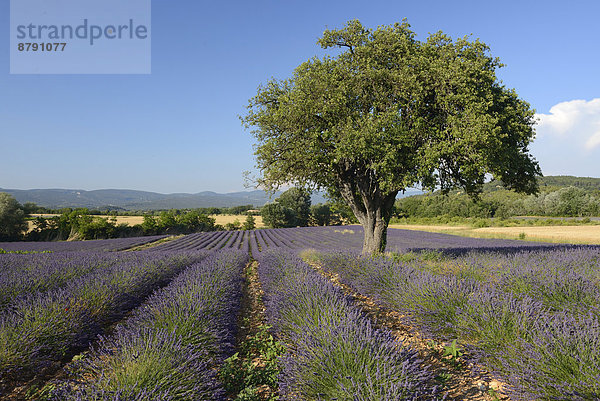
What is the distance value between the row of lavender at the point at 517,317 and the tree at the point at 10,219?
52.1 metres

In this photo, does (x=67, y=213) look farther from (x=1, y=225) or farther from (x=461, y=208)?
(x=461, y=208)

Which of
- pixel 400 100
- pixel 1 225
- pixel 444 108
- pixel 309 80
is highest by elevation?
pixel 309 80

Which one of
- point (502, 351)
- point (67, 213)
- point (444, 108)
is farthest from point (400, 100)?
point (67, 213)

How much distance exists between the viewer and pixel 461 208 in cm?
5875

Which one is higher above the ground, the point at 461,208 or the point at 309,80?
the point at 309,80

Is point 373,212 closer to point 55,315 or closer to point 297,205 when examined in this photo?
point 55,315

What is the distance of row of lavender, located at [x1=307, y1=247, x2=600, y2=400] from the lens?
92.6 inches

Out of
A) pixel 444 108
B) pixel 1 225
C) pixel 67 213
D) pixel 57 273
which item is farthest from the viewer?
pixel 67 213

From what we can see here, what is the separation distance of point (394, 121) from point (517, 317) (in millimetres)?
6001

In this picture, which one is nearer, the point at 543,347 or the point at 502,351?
the point at 543,347

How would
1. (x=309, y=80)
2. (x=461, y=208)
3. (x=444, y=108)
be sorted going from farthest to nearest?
(x=461, y=208) < (x=309, y=80) < (x=444, y=108)

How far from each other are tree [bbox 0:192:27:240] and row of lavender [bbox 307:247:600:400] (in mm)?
52106

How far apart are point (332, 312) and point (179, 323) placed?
6.64 feet

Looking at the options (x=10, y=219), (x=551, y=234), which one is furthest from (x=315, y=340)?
(x=10, y=219)
